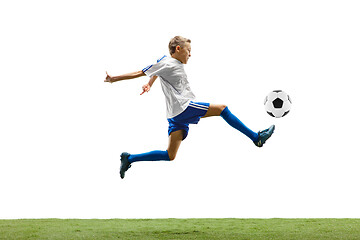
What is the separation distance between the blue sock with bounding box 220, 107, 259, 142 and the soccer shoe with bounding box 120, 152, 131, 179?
1.38 metres

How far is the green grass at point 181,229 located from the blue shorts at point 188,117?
4.68 feet

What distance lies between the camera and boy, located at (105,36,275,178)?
588cm

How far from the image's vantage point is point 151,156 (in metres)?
6.24

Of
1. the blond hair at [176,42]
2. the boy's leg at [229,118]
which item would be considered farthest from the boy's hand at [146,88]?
the boy's leg at [229,118]

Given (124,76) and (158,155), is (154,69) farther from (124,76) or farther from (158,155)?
(158,155)

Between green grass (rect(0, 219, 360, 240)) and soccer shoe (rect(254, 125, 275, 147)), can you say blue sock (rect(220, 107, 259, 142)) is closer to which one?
soccer shoe (rect(254, 125, 275, 147))

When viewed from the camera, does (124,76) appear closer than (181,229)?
Yes

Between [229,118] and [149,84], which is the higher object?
[149,84]

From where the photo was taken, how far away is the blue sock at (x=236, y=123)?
19.7ft

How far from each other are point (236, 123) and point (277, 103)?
0.67 metres

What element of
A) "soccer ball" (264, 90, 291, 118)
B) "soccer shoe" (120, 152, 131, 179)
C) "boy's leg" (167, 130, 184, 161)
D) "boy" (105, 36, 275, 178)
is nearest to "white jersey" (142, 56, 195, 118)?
"boy" (105, 36, 275, 178)

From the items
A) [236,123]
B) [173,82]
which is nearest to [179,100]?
[173,82]

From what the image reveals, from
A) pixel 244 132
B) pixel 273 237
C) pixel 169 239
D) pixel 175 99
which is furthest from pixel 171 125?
pixel 273 237

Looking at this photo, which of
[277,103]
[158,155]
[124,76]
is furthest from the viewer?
[277,103]
